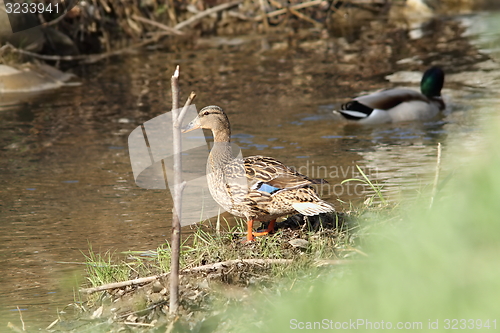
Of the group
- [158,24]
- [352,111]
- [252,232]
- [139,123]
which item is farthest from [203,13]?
[252,232]

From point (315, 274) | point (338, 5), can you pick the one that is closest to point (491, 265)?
point (315, 274)

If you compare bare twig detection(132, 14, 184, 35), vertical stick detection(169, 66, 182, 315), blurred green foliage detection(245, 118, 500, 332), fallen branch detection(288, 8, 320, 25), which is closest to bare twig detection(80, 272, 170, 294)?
vertical stick detection(169, 66, 182, 315)

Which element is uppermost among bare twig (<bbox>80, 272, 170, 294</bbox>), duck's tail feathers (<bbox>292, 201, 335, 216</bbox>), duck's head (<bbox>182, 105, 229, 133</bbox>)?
duck's head (<bbox>182, 105, 229, 133</bbox>)

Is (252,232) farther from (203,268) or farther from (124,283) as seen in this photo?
(124,283)

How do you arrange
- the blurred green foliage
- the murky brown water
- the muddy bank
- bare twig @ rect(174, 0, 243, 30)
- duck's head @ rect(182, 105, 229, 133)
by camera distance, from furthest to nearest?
bare twig @ rect(174, 0, 243, 30) < the murky brown water < duck's head @ rect(182, 105, 229, 133) < the muddy bank < the blurred green foliage

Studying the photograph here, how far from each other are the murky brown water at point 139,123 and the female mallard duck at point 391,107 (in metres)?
0.22

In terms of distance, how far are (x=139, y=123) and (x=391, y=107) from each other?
3.72 metres

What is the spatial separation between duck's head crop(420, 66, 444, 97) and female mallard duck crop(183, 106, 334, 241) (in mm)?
5955

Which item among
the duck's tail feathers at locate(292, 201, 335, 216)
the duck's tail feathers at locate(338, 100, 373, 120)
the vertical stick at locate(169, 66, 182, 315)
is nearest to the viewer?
the vertical stick at locate(169, 66, 182, 315)

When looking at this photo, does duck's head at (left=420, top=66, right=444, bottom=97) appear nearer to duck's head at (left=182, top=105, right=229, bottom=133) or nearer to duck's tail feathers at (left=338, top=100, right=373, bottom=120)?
duck's tail feathers at (left=338, top=100, right=373, bottom=120)

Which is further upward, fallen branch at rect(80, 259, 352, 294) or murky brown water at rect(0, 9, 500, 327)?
fallen branch at rect(80, 259, 352, 294)

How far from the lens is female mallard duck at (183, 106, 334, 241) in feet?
15.0

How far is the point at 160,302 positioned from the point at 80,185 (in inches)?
144

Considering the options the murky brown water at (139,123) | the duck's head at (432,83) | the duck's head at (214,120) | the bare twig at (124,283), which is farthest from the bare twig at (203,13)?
the bare twig at (124,283)
